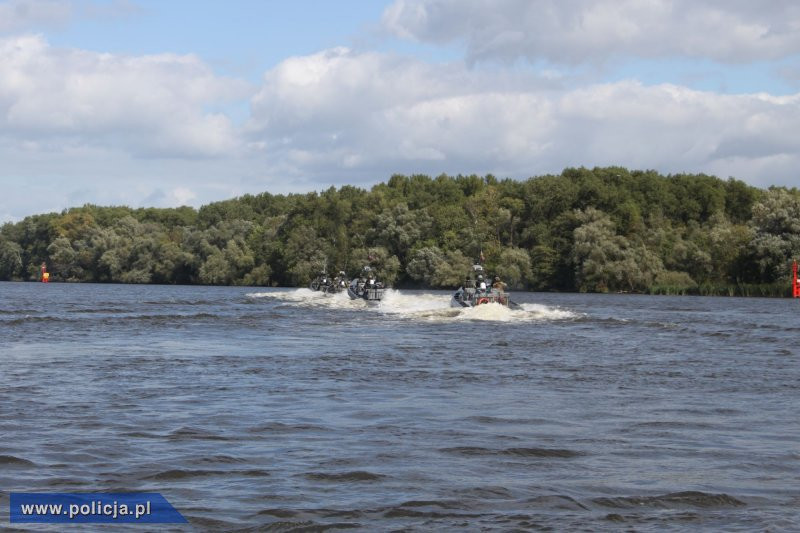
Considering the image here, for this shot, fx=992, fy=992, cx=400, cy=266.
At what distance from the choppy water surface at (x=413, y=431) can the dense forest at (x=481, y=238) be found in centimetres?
6353

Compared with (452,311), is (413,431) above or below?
below

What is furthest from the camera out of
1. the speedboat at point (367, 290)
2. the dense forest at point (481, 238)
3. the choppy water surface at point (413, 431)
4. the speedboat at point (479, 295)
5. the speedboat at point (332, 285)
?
the dense forest at point (481, 238)

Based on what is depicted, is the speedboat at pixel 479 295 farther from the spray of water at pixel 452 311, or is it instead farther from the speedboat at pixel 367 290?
the speedboat at pixel 367 290

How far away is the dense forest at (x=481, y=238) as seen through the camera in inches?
3831

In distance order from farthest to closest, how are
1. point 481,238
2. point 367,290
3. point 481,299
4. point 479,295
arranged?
point 481,238 < point 367,290 < point 479,295 < point 481,299

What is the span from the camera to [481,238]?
4653 inches

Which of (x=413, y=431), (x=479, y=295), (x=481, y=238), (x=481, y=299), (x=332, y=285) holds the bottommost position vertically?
(x=413, y=431)

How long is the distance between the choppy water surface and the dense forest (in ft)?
208

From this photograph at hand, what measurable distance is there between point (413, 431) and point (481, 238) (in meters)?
103

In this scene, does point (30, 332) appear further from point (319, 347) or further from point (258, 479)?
point (258, 479)

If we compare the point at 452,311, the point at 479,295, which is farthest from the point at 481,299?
the point at 452,311

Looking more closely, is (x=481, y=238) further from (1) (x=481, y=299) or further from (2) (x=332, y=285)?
(1) (x=481, y=299)

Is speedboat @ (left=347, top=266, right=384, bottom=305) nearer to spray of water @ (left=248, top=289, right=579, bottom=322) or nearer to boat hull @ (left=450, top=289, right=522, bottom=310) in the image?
spray of water @ (left=248, top=289, right=579, bottom=322)

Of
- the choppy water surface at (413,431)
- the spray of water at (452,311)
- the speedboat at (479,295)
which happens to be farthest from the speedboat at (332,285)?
the choppy water surface at (413,431)
